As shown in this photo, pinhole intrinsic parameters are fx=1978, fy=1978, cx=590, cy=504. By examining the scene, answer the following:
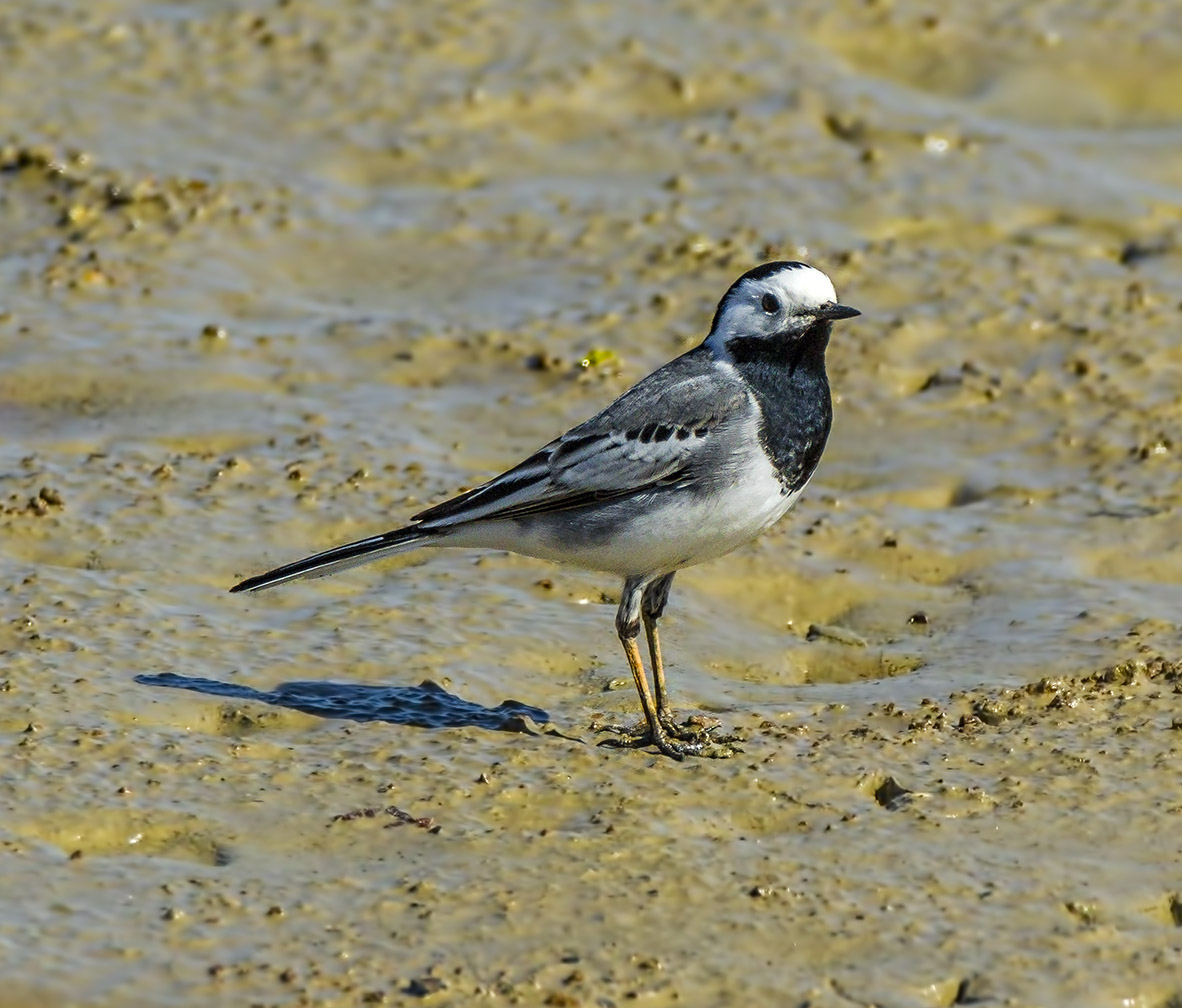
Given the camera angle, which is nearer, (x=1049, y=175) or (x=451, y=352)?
(x=451, y=352)

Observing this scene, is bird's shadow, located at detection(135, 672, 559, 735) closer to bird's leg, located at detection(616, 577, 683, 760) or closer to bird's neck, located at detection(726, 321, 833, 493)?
bird's leg, located at detection(616, 577, 683, 760)

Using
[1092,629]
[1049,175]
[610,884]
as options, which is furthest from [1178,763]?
[1049,175]

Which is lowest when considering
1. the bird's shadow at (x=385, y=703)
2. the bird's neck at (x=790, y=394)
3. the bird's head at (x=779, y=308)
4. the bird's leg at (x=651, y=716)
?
the bird's shadow at (x=385, y=703)

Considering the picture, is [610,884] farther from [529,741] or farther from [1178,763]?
[1178,763]

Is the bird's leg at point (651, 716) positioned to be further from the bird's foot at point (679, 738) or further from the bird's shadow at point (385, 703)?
the bird's shadow at point (385, 703)

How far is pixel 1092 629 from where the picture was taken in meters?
8.44

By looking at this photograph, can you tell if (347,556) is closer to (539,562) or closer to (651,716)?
(651,716)

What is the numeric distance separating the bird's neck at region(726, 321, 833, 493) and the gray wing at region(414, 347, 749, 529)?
3.7 inches

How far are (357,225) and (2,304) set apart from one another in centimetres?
230

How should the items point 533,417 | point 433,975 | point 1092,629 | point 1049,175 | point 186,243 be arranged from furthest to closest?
point 1049,175
point 186,243
point 533,417
point 1092,629
point 433,975

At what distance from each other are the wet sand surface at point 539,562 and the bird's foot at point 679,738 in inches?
4.1

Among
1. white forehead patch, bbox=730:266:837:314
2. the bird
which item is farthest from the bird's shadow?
white forehead patch, bbox=730:266:837:314

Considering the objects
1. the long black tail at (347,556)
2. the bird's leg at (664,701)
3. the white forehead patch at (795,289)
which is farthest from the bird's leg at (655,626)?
the white forehead patch at (795,289)

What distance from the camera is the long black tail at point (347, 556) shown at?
761 centimetres
